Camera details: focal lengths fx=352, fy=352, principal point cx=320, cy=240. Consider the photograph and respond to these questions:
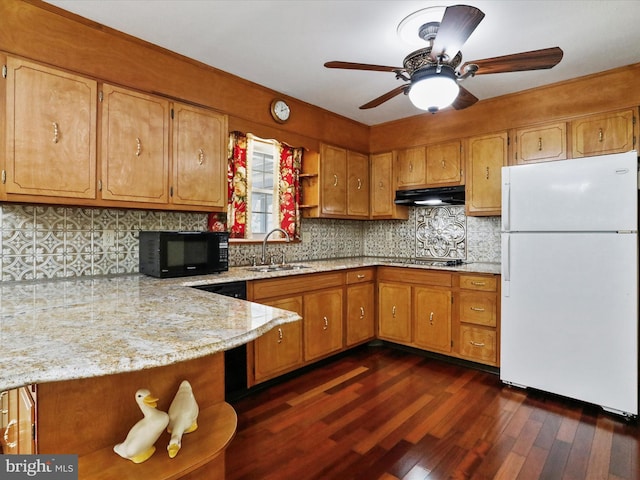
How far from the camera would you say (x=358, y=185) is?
13.3 ft

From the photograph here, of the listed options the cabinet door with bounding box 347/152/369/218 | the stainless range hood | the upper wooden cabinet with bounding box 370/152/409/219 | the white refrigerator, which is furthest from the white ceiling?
the upper wooden cabinet with bounding box 370/152/409/219

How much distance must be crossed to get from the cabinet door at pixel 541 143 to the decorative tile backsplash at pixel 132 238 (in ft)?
2.22

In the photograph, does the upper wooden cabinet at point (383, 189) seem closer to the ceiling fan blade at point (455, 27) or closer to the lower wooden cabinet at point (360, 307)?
the lower wooden cabinet at point (360, 307)

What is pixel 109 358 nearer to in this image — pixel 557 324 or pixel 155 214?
pixel 155 214

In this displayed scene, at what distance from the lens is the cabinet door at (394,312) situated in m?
3.51

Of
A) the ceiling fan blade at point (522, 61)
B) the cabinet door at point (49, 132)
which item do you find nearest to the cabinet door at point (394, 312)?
the ceiling fan blade at point (522, 61)

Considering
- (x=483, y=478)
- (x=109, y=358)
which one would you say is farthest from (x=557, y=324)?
(x=109, y=358)

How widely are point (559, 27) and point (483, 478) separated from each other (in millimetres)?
2592

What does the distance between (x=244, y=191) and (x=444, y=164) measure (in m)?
2.03

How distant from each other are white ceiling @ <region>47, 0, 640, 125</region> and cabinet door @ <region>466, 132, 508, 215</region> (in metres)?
0.57

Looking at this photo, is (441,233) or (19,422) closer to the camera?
(19,422)

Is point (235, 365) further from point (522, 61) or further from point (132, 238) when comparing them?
point (522, 61)

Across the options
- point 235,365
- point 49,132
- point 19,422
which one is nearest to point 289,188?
point 235,365

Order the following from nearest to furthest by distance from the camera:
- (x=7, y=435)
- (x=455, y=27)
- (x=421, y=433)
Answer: (x=7, y=435), (x=455, y=27), (x=421, y=433)
